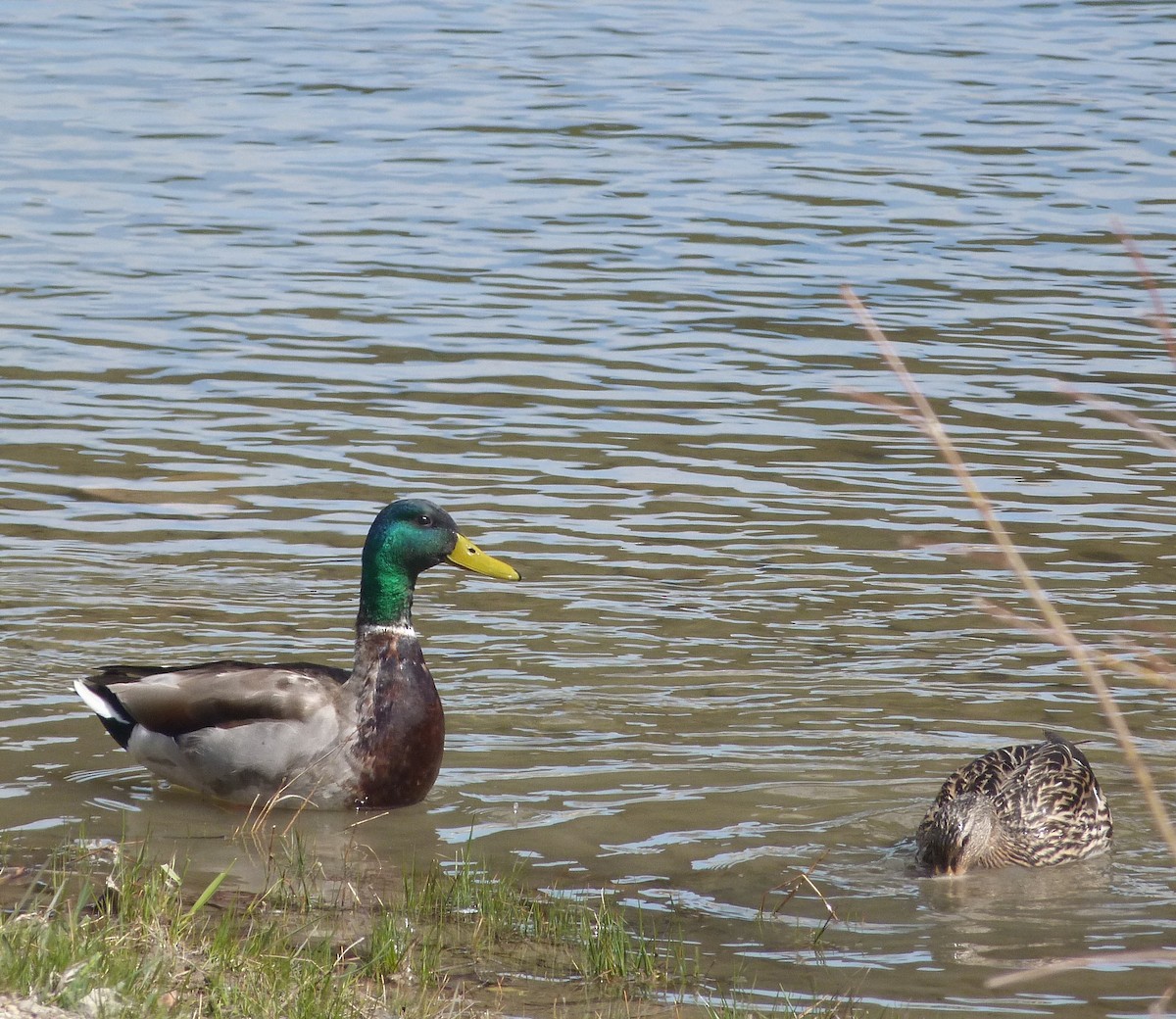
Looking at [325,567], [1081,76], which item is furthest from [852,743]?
[1081,76]

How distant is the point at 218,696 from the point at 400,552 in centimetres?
84

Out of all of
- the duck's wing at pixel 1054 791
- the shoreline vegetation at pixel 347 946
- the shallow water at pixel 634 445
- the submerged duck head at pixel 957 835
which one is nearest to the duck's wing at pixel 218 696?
the shallow water at pixel 634 445

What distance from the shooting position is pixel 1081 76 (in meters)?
21.3

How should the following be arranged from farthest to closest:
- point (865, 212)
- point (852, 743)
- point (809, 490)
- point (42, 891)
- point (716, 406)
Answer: point (865, 212), point (716, 406), point (809, 490), point (852, 743), point (42, 891)

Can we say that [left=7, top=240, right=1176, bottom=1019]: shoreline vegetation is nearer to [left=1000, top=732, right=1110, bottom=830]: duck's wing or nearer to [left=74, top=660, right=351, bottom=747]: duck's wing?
[left=74, top=660, right=351, bottom=747]: duck's wing

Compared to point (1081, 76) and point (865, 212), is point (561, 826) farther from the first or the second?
point (1081, 76)

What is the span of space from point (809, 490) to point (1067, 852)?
3785mm

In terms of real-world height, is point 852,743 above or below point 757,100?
below

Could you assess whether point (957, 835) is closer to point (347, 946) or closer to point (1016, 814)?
point (1016, 814)

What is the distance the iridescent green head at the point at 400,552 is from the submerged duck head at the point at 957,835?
197 centimetres

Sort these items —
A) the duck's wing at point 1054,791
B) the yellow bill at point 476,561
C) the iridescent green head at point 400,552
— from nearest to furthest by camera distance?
the duck's wing at point 1054,791
the iridescent green head at point 400,552
the yellow bill at point 476,561

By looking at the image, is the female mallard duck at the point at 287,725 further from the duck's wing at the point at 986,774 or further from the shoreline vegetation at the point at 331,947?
the duck's wing at the point at 986,774

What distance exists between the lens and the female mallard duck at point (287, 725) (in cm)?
713

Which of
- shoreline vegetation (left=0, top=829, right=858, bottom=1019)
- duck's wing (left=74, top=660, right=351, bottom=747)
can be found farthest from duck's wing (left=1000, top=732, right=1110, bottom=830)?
duck's wing (left=74, top=660, right=351, bottom=747)
